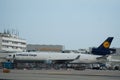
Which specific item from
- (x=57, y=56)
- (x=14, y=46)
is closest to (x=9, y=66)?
(x=57, y=56)

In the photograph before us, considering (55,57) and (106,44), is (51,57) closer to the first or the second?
(55,57)

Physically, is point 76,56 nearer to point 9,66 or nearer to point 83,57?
point 83,57

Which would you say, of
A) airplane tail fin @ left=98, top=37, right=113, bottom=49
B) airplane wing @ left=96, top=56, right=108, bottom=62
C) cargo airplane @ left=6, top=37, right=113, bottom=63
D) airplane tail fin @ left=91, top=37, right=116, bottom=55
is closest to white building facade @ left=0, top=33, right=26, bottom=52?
cargo airplane @ left=6, top=37, right=113, bottom=63

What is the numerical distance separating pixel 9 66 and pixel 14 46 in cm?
10275

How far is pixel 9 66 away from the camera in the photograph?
Result: 86.3 metres

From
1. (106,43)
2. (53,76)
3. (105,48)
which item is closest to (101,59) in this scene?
(105,48)

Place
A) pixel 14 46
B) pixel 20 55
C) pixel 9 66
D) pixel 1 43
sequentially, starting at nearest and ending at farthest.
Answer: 1. pixel 9 66
2. pixel 20 55
3. pixel 1 43
4. pixel 14 46

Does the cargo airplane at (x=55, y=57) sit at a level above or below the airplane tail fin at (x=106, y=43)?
below

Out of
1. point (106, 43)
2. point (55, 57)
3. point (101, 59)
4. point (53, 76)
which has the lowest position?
point (53, 76)

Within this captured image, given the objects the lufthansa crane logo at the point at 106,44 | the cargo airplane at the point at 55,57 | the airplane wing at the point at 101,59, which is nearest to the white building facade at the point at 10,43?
the cargo airplane at the point at 55,57

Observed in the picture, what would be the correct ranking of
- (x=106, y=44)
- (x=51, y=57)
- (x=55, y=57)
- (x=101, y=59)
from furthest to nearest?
(x=106, y=44) < (x=101, y=59) < (x=55, y=57) < (x=51, y=57)

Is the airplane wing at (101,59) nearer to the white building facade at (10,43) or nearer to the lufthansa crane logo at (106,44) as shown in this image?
the lufthansa crane logo at (106,44)

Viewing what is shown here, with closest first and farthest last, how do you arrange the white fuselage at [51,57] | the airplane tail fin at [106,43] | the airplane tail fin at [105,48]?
1. the white fuselage at [51,57]
2. the airplane tail fin at [105,48]
3. the airplane tail fin at [106,43]

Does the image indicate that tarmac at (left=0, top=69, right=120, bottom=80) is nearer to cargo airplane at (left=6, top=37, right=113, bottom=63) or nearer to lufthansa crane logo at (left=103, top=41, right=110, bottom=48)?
cargo airplane at (left=6, top=37, right=113, bottom=63)
